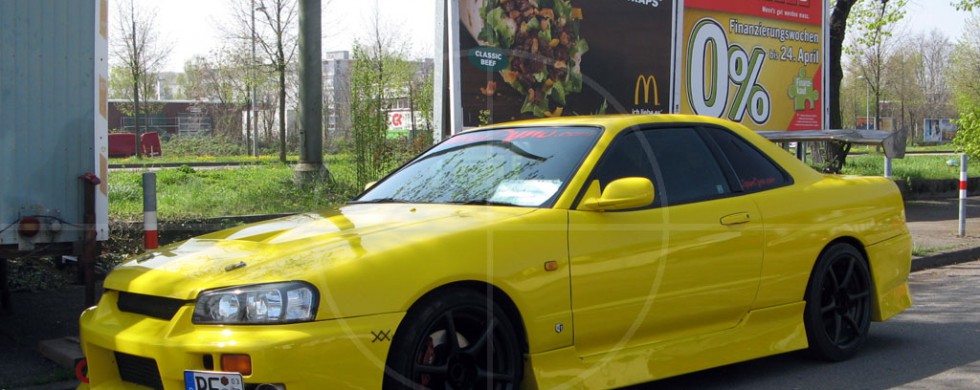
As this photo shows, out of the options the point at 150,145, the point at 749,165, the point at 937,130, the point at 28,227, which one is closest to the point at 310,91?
the point at 28,227

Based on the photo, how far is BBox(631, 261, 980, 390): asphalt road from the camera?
210 inches

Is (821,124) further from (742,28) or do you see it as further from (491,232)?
(491,232)

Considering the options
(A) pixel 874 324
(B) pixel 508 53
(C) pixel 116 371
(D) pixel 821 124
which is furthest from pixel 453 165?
(D) pixel 821 124

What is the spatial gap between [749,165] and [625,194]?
145 cm

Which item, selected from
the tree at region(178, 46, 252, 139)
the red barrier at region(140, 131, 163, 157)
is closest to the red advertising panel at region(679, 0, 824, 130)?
the tree at region(178, 46, 252, 139)

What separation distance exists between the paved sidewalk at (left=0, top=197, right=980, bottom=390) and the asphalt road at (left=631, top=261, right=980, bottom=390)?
134 inches

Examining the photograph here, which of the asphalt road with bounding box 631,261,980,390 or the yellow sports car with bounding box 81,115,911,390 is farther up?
the yellow sports car with bounding box 81,115,911,390

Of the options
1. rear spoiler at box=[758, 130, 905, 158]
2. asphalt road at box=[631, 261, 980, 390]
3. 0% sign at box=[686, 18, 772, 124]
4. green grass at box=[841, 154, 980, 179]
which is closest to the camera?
asphalt road at box=[631, 261, 980, 390]

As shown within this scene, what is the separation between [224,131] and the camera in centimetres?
4144

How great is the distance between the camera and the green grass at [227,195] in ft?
33.6

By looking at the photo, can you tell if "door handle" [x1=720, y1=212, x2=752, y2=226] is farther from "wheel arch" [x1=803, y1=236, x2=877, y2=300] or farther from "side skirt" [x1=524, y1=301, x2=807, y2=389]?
"wheel arch" [x1=803, y1=236, x2=877, y2=300]

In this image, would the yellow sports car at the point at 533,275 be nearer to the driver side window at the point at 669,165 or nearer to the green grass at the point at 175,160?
the driver side window at the point at 669,165

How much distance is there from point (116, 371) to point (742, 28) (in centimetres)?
1140

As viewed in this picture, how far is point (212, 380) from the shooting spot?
360 cm
